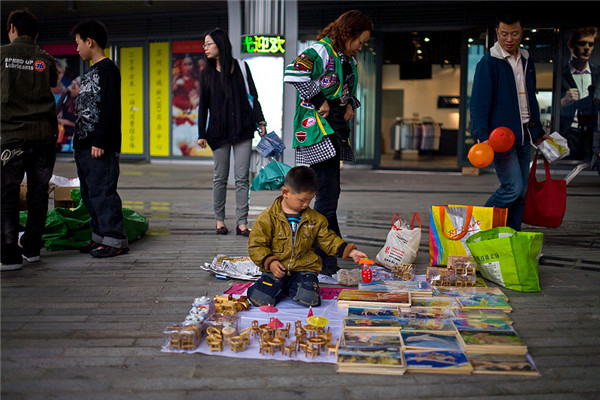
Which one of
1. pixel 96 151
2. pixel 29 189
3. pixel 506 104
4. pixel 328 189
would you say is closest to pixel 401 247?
pixel 328 189

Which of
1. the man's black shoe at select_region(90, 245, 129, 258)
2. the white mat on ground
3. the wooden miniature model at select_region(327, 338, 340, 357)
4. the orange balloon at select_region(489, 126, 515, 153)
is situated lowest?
the white mat on ground

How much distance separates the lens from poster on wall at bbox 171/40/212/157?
15.5 m

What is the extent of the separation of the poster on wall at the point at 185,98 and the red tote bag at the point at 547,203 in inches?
435

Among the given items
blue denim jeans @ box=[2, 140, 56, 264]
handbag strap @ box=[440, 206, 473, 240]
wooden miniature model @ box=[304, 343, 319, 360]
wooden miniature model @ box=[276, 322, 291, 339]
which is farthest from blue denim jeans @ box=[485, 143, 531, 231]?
blue denim jeans @ box=[2, 140, 56, 264]

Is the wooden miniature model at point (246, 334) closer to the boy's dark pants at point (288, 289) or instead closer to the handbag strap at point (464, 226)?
the boy's dark pants at point (288, 289)

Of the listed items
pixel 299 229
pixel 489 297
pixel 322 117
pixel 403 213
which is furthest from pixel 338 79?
pixel 403 213

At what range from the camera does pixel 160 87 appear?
1588cm

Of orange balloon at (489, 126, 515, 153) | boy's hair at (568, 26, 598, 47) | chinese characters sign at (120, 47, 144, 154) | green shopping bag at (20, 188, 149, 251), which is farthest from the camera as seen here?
chinese characters sign at (120, 47, 144, 154)

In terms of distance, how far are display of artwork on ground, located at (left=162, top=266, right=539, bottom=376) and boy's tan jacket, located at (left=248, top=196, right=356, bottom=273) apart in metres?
0.25

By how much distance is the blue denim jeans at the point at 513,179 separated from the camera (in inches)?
195

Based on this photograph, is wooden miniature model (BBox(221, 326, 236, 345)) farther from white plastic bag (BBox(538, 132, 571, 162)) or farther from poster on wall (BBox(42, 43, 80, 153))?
poster on wall (BBox(42, 43, 80, 153))

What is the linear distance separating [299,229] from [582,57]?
11.0 meters

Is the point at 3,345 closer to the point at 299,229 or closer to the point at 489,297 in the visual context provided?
the point at 299,229

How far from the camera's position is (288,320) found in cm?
349
